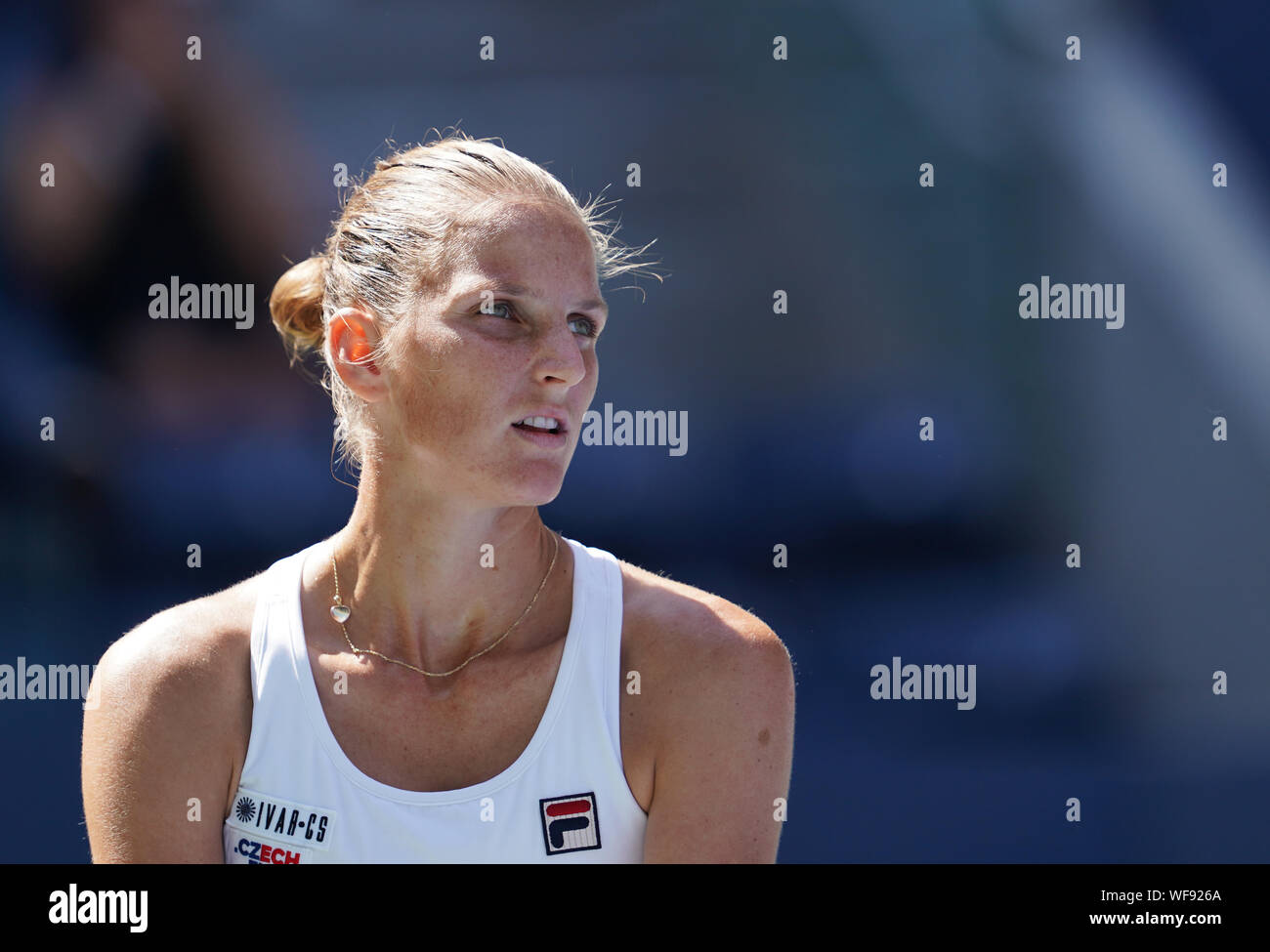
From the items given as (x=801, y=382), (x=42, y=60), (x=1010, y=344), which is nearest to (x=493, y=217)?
(x=801, y=382)

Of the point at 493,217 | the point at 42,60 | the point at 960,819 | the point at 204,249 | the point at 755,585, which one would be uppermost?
the point at 42,60

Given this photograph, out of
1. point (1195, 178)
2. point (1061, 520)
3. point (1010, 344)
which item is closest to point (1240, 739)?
point (1061, 520)

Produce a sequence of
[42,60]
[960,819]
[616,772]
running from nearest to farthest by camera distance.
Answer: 1. [616,772]
2. [960,819]
3. [42,60]

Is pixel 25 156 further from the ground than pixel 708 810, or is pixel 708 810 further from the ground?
pixel 25 156

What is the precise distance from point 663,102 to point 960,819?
8.24 feet

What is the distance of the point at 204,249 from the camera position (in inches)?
161

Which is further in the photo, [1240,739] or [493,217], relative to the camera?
[1240,739]

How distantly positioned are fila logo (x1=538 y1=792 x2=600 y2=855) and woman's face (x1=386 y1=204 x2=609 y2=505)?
43 cm

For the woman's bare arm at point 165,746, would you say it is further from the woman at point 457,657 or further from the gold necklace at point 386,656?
the gold necklace at point 386,656

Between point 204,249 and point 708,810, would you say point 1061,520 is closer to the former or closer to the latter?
point 708,810

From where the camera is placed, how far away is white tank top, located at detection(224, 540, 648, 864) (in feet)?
5.43

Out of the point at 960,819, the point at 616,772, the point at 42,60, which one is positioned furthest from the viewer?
the point at 42,60

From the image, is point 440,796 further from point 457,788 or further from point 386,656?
point 386,656

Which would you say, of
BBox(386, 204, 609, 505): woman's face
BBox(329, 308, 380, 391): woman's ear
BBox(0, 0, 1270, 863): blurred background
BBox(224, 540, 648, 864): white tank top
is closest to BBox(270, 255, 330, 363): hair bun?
BBox(329, 308, 380, 391): woman's ear
